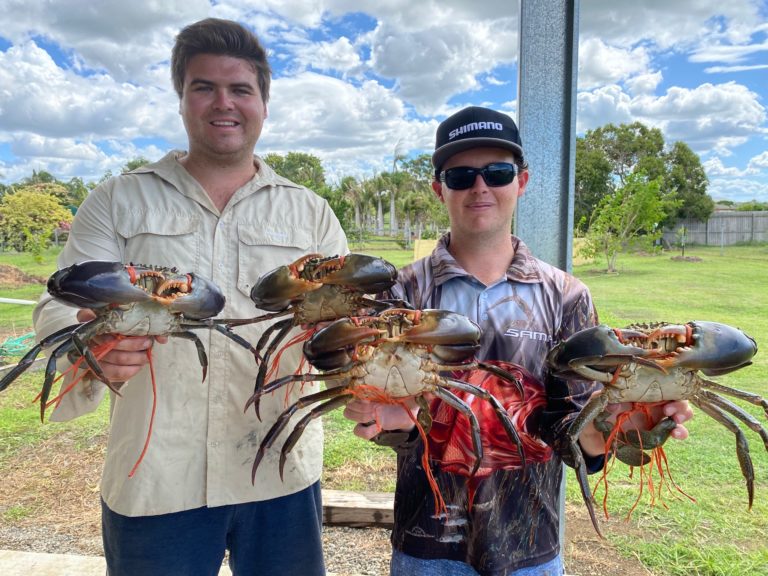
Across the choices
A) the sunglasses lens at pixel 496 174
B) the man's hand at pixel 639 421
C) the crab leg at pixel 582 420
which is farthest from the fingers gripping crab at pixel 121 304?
the man's hand at pixel 639 421

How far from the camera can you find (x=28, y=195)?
61.6 ft

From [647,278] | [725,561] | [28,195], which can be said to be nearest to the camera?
[725,561]

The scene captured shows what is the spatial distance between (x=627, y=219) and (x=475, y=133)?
19.6m

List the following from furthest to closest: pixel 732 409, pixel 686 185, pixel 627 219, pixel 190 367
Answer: pixel 686 185, pixel 627 219, pixel 190 367, pixel 732 409

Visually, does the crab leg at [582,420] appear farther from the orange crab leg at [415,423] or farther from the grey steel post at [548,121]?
the grey steel post at [548,121]

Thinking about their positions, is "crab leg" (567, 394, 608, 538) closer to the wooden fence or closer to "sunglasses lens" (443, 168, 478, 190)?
"sunglasses lens" (443, 168, 478, 190)

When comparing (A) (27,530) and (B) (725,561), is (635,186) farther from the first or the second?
(A) (27,530)

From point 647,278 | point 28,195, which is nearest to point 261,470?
point 647,278

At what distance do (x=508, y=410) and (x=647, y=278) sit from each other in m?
15.5

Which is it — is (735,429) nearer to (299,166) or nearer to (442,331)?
(442,331)

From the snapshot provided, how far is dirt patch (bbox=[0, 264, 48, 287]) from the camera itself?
15.3 meters

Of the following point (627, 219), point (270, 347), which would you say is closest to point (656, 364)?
point (270, 347)

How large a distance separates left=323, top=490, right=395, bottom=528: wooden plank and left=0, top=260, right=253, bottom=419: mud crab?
8.58 ft

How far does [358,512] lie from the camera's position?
4328 millimetres
